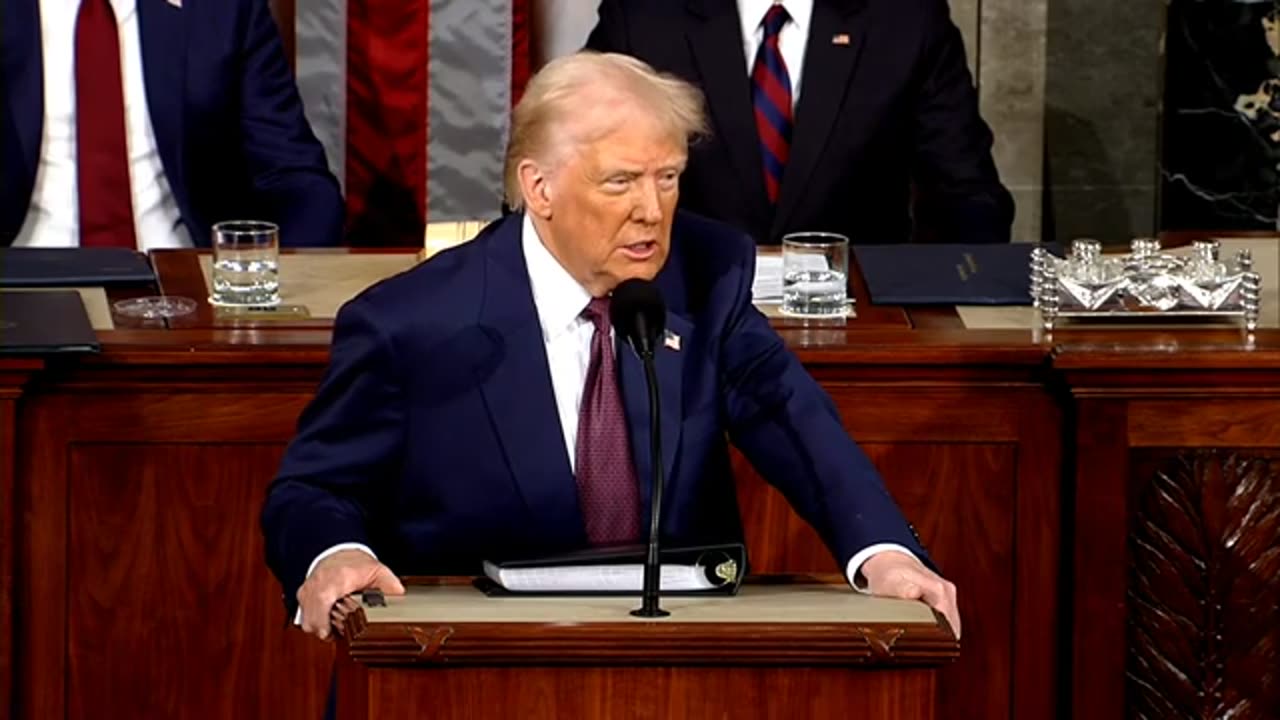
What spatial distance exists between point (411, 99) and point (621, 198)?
262cm

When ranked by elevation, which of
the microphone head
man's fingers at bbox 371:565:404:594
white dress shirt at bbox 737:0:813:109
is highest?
white dress shirt at bbox 737:0:813:109

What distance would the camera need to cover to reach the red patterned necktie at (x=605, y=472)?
322 centimetres

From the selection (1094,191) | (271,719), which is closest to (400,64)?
(1094,191)

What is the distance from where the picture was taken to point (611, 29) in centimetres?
525

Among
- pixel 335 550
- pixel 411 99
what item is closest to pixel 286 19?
pixel 411 99

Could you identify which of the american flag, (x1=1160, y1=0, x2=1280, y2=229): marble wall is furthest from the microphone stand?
(x1=1160, y1=0, x2=1280, y2=229): marble wall

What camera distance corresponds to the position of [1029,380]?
3951 mm

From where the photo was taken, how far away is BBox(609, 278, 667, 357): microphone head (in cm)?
285

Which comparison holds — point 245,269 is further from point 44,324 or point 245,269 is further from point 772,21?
point 772,21

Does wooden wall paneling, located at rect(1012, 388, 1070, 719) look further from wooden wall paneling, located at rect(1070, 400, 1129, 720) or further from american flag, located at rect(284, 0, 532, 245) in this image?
american flag, located at rect(284, 0, 532, 245)

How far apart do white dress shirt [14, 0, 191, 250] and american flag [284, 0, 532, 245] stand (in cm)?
61

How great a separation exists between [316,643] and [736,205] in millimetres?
1593

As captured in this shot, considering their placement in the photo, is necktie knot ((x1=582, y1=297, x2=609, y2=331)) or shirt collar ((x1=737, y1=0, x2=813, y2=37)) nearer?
necktie knot ((x1=582, y1=297, x2=609, y2=331))

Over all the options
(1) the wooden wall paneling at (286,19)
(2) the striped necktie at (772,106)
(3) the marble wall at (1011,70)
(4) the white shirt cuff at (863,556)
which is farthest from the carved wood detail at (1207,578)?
(3) the marble wall at (1011,70)
